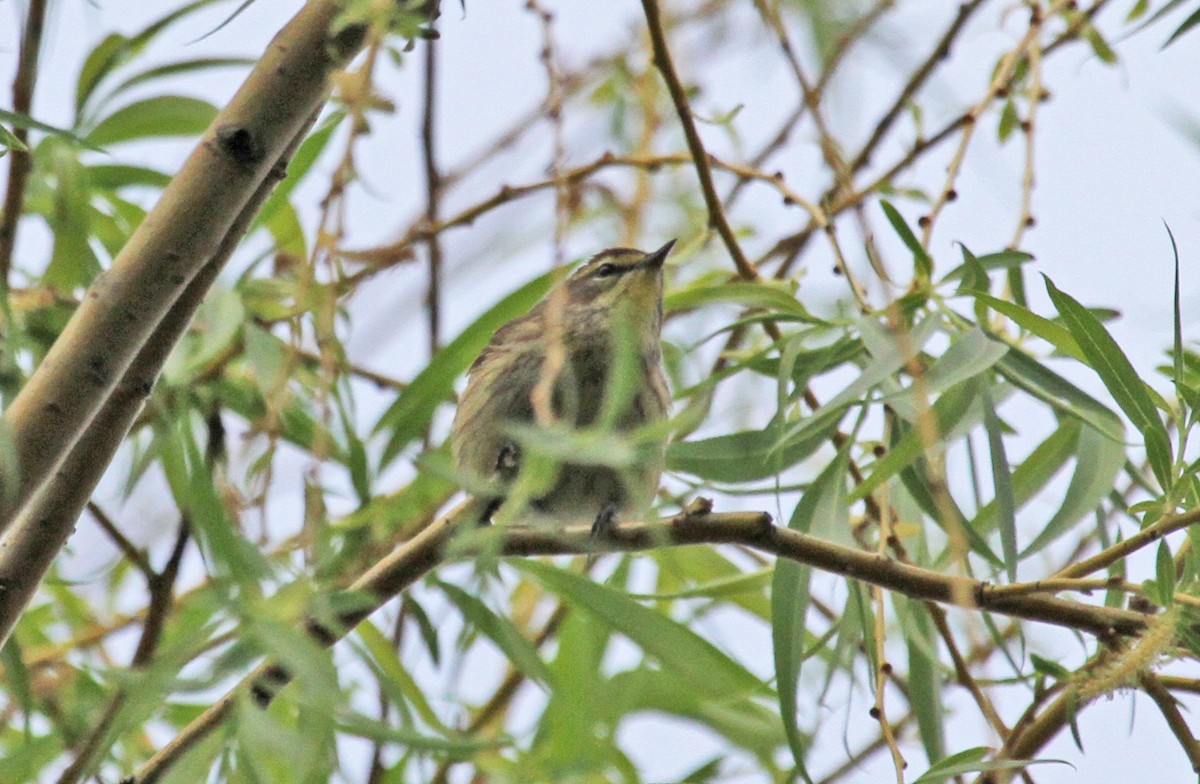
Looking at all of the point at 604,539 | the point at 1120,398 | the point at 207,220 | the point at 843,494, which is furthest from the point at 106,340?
the point at 1120,398

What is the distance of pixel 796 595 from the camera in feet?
7.16

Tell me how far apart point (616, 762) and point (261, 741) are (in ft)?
1.14

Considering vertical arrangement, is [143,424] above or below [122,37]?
below

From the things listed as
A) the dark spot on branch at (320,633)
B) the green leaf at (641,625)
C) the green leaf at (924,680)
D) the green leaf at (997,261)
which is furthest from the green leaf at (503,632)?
the green leaf at (997,261)

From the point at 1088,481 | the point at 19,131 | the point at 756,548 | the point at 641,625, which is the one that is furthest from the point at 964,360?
the point at 19,131

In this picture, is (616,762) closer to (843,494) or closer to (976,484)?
(843,494)

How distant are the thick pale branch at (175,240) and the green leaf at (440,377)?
1.47ft

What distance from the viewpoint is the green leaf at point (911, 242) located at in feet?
7.73

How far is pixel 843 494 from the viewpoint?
7.91 ft

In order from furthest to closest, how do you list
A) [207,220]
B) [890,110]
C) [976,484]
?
[890,110]
[976,484]
[207,220]

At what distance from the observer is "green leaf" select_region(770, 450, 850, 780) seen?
79.1 inches

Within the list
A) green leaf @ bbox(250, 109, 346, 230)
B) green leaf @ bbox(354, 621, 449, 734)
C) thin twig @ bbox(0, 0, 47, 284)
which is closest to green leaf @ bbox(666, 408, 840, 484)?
green leaf @ bbox(354, 621, 449, 734)

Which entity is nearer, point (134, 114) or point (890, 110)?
point (134, 114)

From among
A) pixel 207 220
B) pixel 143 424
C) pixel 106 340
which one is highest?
pixel 143 424
